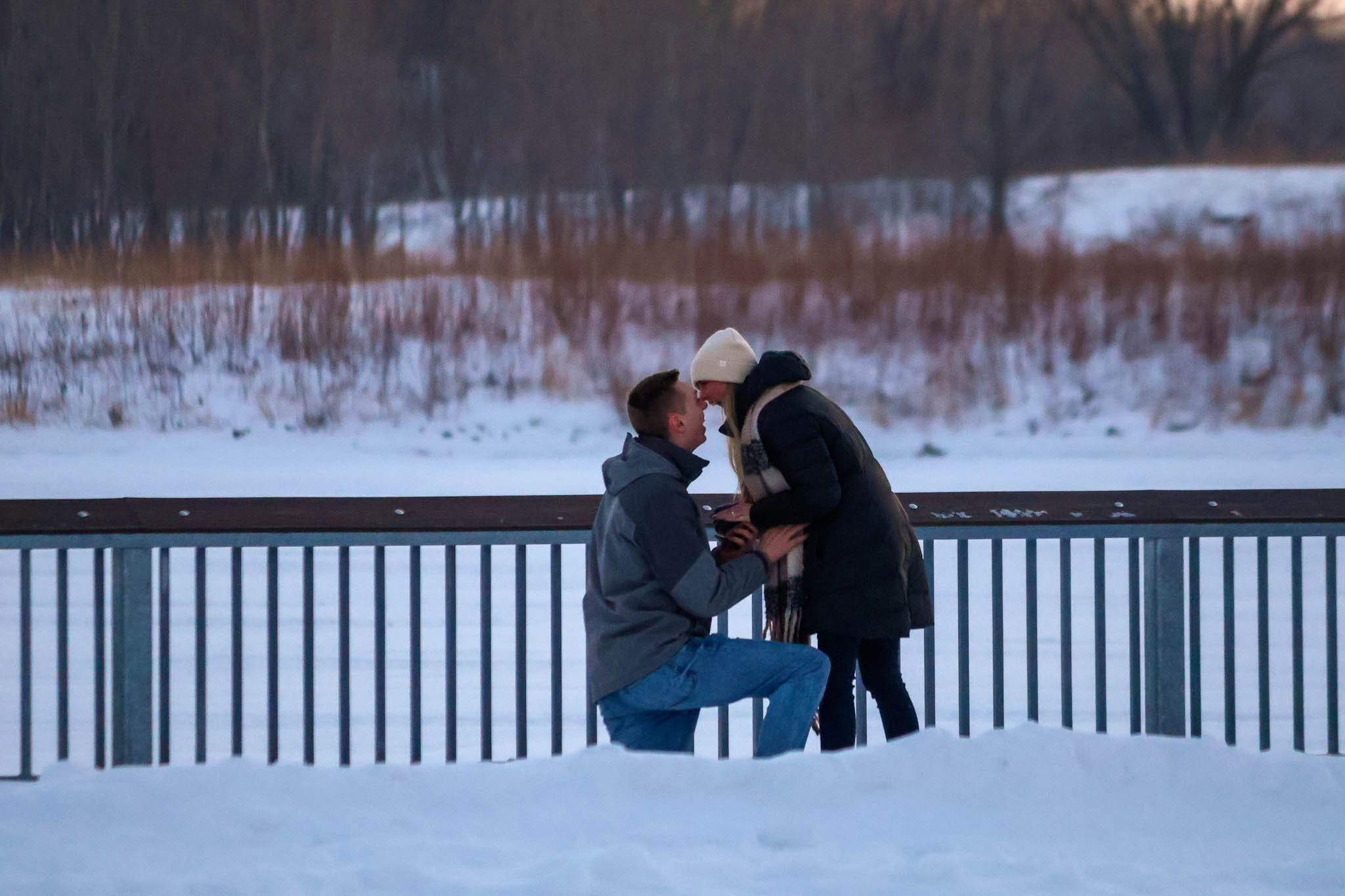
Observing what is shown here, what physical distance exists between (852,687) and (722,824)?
745 millimetres

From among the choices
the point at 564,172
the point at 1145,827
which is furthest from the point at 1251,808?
the point at 564,172

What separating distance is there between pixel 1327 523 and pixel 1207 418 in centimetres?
586

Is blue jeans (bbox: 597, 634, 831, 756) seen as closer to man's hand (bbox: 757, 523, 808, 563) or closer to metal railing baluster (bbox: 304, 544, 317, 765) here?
man's hand (bbox: 757, 523, 808, 563)

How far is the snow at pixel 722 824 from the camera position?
5.40ft

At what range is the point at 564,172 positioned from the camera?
8.60 metres

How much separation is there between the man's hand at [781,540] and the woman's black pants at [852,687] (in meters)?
0.20

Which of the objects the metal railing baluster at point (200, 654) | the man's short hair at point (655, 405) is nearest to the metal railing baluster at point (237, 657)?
the metal railing baluster at point (200, 654)

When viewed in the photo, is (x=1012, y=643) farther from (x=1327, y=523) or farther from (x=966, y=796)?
(x=966, y=796)

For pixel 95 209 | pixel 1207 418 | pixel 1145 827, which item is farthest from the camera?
pixel 1207 418

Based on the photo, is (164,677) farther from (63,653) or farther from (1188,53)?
(1188,53)

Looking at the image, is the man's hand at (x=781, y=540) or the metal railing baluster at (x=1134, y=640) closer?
the man's hand at (x=781, y=540)

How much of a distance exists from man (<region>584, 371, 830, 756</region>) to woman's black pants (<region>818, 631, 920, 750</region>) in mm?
166

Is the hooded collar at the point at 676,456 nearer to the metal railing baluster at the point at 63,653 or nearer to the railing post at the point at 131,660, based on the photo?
the railing post at the point at 131,660

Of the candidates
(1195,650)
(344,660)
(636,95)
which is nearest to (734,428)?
(344,660)
